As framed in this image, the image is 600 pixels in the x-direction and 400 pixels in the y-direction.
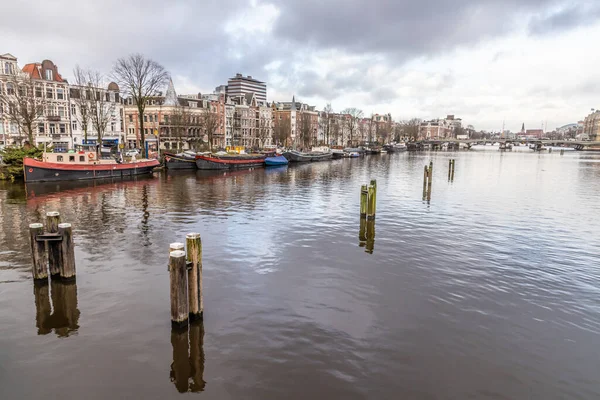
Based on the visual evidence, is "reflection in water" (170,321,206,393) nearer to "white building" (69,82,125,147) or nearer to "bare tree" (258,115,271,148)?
"white building" (69,82,125,147)

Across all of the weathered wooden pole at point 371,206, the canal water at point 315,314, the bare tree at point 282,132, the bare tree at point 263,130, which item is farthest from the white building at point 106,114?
the canal water at point 315,314

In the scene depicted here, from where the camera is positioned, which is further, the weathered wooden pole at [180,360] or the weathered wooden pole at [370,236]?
the weathered wooden pole at [370,236]

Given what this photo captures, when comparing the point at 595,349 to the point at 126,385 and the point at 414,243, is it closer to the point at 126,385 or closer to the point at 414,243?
the point at 414,243

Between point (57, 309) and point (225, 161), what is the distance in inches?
2020

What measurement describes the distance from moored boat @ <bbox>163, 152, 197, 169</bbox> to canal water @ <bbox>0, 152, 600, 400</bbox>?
37731 mm

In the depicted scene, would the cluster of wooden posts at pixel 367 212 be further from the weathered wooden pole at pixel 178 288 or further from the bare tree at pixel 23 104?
the bare tree at pixel 23 104

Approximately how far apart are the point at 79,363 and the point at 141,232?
1200 centimetres

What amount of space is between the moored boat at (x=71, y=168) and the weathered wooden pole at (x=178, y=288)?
36302 millimetres

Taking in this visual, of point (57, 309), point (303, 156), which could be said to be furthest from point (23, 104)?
point (303, 156)

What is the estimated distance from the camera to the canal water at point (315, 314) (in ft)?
26.7

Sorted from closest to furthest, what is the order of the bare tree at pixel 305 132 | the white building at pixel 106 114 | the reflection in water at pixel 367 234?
the reflection in water at pixel 367 234, the white building at pixel 106 114, the bare tree at pixel 305 132

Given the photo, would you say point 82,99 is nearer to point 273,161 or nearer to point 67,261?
point 273,161

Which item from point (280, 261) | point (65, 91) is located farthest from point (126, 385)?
point (65, 91)

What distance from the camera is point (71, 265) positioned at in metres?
12.9
